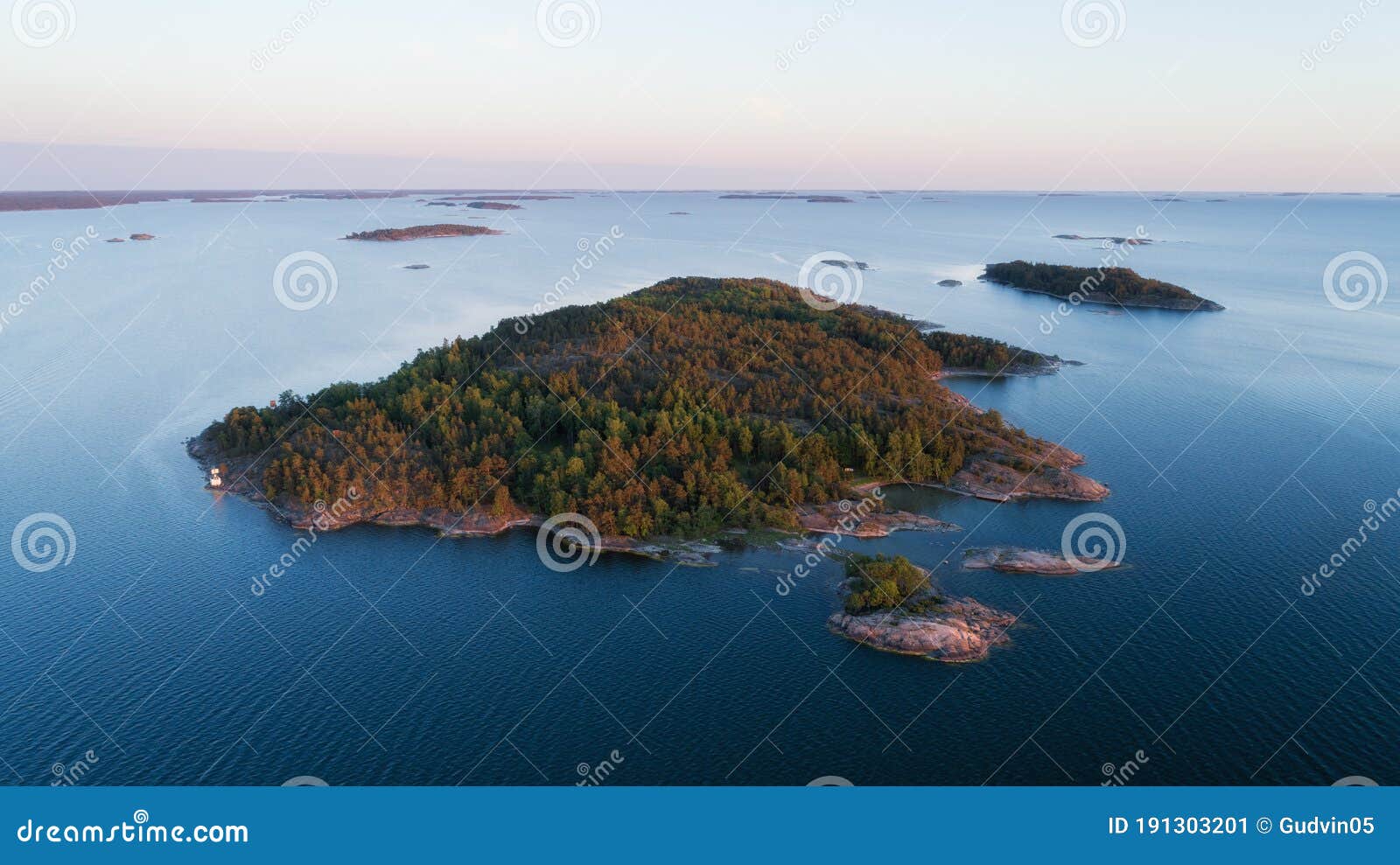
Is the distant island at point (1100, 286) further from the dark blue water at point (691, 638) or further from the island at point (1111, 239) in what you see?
the island at point (1111, 239)

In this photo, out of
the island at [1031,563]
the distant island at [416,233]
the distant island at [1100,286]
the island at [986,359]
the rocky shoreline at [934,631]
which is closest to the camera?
the rocky shoreline at [934,631]

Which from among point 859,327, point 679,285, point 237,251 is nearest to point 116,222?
point 237,251

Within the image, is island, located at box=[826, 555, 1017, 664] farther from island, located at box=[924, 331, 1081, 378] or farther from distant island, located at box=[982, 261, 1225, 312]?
distant island, located at box=[982, 261, 1225, 312]

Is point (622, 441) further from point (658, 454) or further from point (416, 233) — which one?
point (416, 233)

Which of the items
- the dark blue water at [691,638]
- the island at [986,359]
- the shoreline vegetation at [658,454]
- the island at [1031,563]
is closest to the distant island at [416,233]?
the dark blue water at [691,638]

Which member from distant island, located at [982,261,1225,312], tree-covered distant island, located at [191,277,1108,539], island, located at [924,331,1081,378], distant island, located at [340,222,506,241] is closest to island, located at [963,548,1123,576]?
tree-covered distant island, located at [191,277,1108,539]

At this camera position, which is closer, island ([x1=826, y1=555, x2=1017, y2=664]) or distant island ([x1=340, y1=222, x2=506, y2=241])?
island ([x1=826, y1=555, x2=1017, y2=664])

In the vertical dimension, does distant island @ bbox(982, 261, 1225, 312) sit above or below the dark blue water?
above
